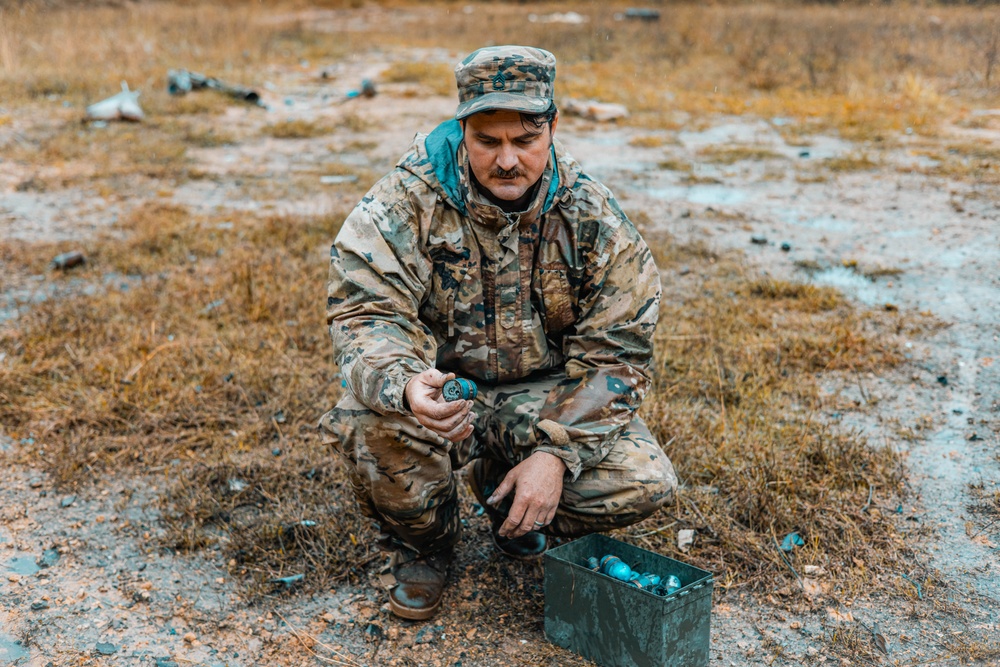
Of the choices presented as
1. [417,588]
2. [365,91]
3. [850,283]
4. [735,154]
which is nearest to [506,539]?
[417,588]

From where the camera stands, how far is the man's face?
2594 millimetres

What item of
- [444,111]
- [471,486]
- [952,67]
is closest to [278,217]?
[471,486]

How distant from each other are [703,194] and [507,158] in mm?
4745

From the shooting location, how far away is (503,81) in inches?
101

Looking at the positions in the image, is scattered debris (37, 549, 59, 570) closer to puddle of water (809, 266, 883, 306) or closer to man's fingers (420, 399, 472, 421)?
man's fingers (420, 399, 472, 421)

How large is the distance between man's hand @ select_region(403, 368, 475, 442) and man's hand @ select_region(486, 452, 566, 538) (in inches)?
11.6

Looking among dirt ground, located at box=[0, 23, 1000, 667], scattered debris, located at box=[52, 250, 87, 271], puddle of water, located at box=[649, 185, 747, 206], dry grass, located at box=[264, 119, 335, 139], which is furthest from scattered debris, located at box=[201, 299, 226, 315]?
dry grass, located at box=[264, 119, 335, 139]

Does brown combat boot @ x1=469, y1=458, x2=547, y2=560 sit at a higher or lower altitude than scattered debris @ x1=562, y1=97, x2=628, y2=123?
lower

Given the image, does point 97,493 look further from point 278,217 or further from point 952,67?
point 952,67

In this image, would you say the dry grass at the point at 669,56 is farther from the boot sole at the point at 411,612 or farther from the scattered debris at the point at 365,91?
the boot sole at the point at 411,612

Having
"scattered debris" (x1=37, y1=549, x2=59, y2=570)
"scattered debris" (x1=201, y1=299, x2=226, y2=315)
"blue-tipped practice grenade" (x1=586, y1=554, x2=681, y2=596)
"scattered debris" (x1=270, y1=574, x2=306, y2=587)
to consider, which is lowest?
"scattered debris" (x1=37, y1=549, x2=59, y2=570)

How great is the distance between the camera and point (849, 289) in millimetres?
5176

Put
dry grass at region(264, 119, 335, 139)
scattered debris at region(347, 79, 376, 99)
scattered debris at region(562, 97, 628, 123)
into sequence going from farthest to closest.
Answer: scattered debris at region(347, 79, 376, 99), scattered debris at region(562, 97, 628, 123), dry grass at region(264, 119, 335, 139)

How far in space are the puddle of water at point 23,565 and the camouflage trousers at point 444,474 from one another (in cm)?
115
